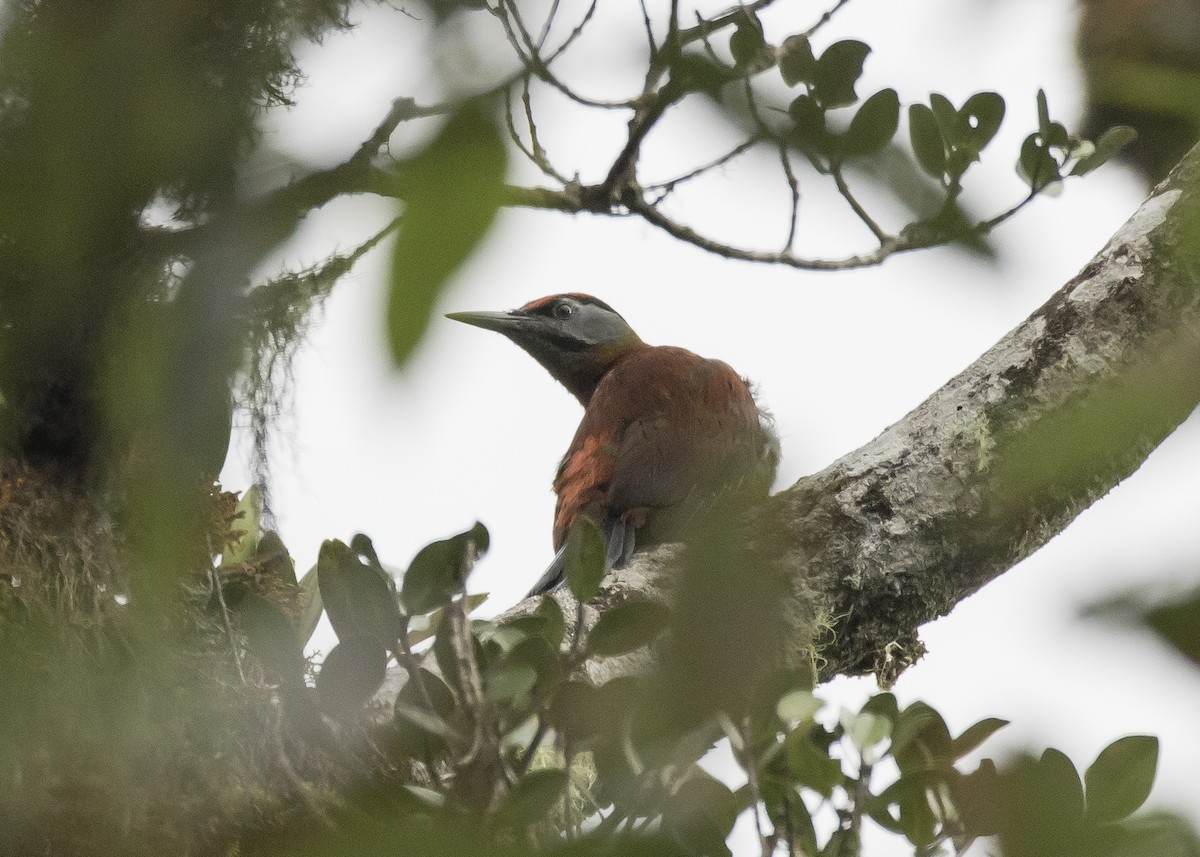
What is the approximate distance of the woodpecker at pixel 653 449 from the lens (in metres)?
3.49

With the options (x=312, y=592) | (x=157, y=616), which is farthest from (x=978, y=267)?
(x=312, y=592)

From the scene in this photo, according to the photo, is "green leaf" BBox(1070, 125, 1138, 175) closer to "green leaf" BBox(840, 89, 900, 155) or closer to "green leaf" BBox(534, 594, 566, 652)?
"green leaf" BBox(534, 594, 566, 652)

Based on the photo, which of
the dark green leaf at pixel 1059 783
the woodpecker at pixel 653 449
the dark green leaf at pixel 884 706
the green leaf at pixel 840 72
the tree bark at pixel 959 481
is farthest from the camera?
the woodpecker at pixel 653 449

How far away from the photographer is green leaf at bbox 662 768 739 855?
1.09 m

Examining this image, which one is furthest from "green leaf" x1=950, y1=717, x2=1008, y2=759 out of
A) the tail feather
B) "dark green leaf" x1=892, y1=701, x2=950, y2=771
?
the tail feather

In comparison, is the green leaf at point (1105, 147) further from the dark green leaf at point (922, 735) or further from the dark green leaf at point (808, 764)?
the dark green leaf at point (808, 764)

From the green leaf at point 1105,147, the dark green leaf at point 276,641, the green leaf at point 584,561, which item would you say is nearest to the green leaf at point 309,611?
the dark green leaf at point 276,641

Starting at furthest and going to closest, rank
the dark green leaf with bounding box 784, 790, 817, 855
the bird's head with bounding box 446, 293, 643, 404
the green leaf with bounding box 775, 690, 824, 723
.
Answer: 1. the bird's head with bounding box 446, 293, 643, 404
2. the dark green leaf with bounding box 784, 790, 817, 855
3. the green leaf with bounding box 775, 690, 824, 723

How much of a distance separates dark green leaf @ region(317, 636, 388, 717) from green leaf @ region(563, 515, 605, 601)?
8.3 inches

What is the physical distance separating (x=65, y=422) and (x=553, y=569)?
1.81 metres

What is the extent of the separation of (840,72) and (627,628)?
0.57 meters

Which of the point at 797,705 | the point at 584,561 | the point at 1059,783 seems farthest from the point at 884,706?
the point at 1059,783

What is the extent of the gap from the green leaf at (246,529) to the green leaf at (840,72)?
4.58 feet

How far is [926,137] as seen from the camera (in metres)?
1.52
